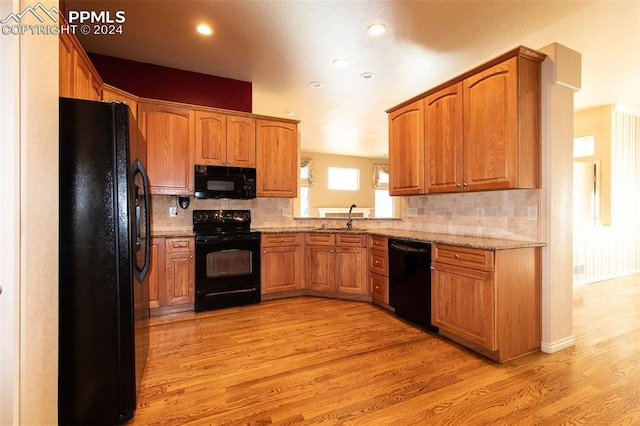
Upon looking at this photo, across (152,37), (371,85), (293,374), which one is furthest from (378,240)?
(152,37)

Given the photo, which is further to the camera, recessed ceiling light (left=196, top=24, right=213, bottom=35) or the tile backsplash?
recessed ceiling light (left=196, top=24, right=213, bottom=35)

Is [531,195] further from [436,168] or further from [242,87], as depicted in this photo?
[242,87]

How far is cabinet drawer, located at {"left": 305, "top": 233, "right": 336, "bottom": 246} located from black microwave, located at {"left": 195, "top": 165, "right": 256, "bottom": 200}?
90 cm

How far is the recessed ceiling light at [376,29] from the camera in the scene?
293 centimetres

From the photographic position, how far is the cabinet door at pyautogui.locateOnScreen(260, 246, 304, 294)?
395 centimetres

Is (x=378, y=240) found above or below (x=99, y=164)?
below

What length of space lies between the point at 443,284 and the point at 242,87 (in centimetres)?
347

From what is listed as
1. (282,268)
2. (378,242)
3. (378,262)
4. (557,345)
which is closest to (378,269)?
(378,262)

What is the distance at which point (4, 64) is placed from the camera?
3.58 feet

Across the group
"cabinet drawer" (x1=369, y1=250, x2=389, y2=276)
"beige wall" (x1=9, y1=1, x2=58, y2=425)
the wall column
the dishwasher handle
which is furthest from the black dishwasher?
"beige wall" (x1=9, y1=1, x2=58, y2=425)

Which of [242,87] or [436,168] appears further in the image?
[242,87]

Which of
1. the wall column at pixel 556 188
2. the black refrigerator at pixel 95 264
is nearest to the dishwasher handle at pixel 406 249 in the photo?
the wall column at pixel 556 188

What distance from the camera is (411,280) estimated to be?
3.17 meters

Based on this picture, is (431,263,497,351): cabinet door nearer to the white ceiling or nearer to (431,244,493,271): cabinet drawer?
(431,244,493,271): cabinet drawer
